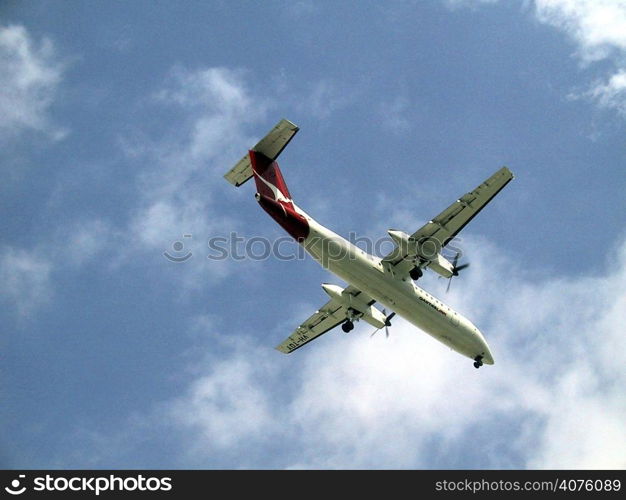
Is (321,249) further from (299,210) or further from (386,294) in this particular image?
(386,294)

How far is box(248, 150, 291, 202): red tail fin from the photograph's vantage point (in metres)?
35.5

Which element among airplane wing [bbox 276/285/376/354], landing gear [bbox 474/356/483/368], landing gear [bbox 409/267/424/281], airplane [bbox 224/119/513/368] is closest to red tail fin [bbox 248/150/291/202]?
airplane [bbox 224/119/513/368]

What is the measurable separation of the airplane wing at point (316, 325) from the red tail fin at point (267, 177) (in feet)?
32.3

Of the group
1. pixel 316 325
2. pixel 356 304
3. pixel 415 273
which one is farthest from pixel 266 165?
pixel 316 325

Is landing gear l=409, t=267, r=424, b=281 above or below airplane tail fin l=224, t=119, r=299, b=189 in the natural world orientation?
below

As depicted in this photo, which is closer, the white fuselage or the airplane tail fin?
the white fuselage

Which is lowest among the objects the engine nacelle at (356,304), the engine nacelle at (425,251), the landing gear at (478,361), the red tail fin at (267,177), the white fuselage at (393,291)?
the landing gear at (478,361)

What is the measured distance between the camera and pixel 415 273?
37.2 m

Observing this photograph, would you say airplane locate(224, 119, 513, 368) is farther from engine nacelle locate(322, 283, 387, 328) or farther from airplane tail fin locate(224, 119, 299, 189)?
engine nacelle locate(322, 283, 387, 328)

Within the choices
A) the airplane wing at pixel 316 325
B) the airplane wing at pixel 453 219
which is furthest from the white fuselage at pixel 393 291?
the airplane wing at pixel 316 325

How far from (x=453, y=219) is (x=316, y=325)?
12360 mm

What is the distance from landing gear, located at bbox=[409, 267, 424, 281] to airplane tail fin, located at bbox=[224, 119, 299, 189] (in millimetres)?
7163

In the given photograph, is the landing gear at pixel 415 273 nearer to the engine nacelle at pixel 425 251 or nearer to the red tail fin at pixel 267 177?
the engine nacelle at pixel 425 251

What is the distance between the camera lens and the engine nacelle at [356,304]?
139 feet
